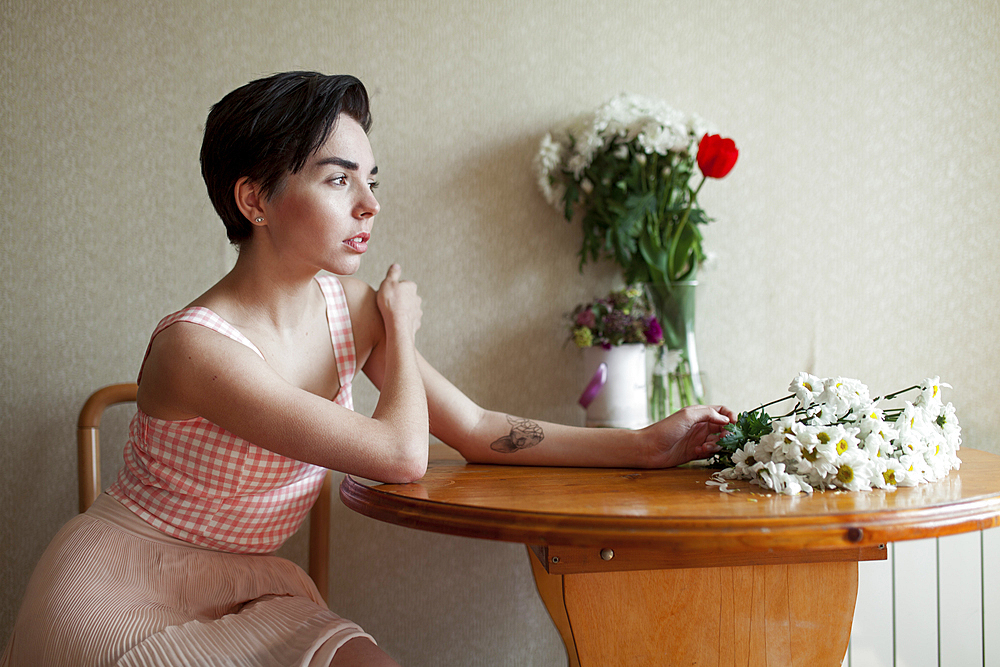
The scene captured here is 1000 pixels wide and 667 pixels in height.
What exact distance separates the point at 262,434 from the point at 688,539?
641 mm

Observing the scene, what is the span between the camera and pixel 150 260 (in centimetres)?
176

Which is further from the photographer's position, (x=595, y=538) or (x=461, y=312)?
(x=461, y=312)

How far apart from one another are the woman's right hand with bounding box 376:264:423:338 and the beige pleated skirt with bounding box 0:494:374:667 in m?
0.50

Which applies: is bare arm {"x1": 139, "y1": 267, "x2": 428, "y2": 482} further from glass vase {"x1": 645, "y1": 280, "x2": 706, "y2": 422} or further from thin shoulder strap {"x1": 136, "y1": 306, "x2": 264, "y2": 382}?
glass vase {"x1": 645, "y1": 280, "x2": 706, "y2": 422}

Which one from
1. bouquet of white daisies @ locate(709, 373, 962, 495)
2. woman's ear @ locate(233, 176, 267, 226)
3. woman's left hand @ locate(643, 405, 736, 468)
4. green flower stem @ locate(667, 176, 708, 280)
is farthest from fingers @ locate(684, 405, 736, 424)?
woman's ear @ locate(233, 176, 267, 226)

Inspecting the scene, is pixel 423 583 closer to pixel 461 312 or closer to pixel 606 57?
pixel 461 312

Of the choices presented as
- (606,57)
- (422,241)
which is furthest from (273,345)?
(606,57)

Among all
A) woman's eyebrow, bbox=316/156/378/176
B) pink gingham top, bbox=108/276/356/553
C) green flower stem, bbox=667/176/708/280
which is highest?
woman's eyebrow, bbox=316/156/378/176

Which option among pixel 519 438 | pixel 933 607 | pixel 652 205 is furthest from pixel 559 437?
pixel 933 607

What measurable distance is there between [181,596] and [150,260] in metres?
0.94

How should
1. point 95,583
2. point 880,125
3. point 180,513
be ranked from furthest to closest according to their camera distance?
1. point 880,125
2. point 180,513
3. point 95,583

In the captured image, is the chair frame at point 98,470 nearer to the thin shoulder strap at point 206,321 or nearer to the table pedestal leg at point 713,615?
the thin shoulder strap at point 206,321

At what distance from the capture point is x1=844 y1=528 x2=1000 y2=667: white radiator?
72.0 inches


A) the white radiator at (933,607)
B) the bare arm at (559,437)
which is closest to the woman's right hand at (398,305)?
the bare arm at (559,437)
